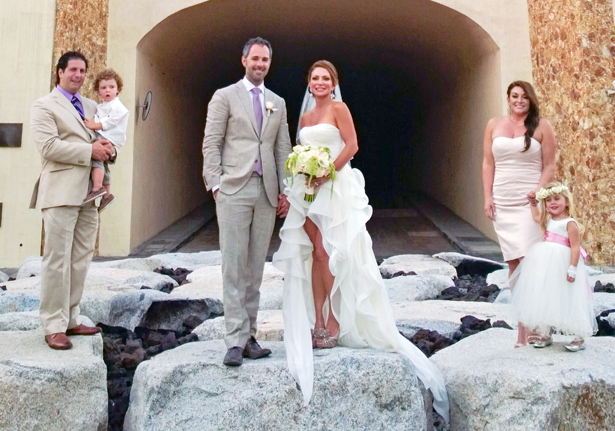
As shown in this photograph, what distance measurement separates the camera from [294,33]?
13328 millimetres

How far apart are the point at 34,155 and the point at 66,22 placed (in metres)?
2.17

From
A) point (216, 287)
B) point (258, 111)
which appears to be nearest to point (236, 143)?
point (258, 111)

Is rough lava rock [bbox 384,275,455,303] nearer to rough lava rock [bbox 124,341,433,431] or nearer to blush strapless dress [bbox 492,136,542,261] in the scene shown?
blush strapless dress [bbox 492,136,542,261]

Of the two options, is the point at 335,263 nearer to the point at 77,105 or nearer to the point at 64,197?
the point at 64,197

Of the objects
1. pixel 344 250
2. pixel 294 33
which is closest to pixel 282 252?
pixel 344 250

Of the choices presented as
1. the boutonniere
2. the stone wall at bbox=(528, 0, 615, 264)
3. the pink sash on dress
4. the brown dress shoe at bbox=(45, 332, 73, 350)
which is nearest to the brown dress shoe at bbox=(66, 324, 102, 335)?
the brown dress shoe at bbox=(45, 332, 73, 350)

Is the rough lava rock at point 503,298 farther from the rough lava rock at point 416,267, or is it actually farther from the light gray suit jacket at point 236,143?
the light gray suit jacket at point 236,143

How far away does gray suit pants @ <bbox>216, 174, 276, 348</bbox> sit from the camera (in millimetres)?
3342

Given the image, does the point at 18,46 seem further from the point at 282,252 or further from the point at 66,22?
the point at 282,252

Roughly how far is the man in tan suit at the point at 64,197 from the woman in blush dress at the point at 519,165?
2.54 m

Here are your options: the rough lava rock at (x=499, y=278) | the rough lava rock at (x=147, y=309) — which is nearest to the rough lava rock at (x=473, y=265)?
the rough lava rock at (x=499, y=278)

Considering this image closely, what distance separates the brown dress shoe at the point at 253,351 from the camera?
3369 mm

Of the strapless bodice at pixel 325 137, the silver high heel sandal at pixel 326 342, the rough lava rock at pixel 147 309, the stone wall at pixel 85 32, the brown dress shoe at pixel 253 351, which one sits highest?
the stone wall at pixel 85 32

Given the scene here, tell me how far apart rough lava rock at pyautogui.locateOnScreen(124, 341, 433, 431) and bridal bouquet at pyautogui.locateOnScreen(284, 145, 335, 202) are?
0.99 metres
